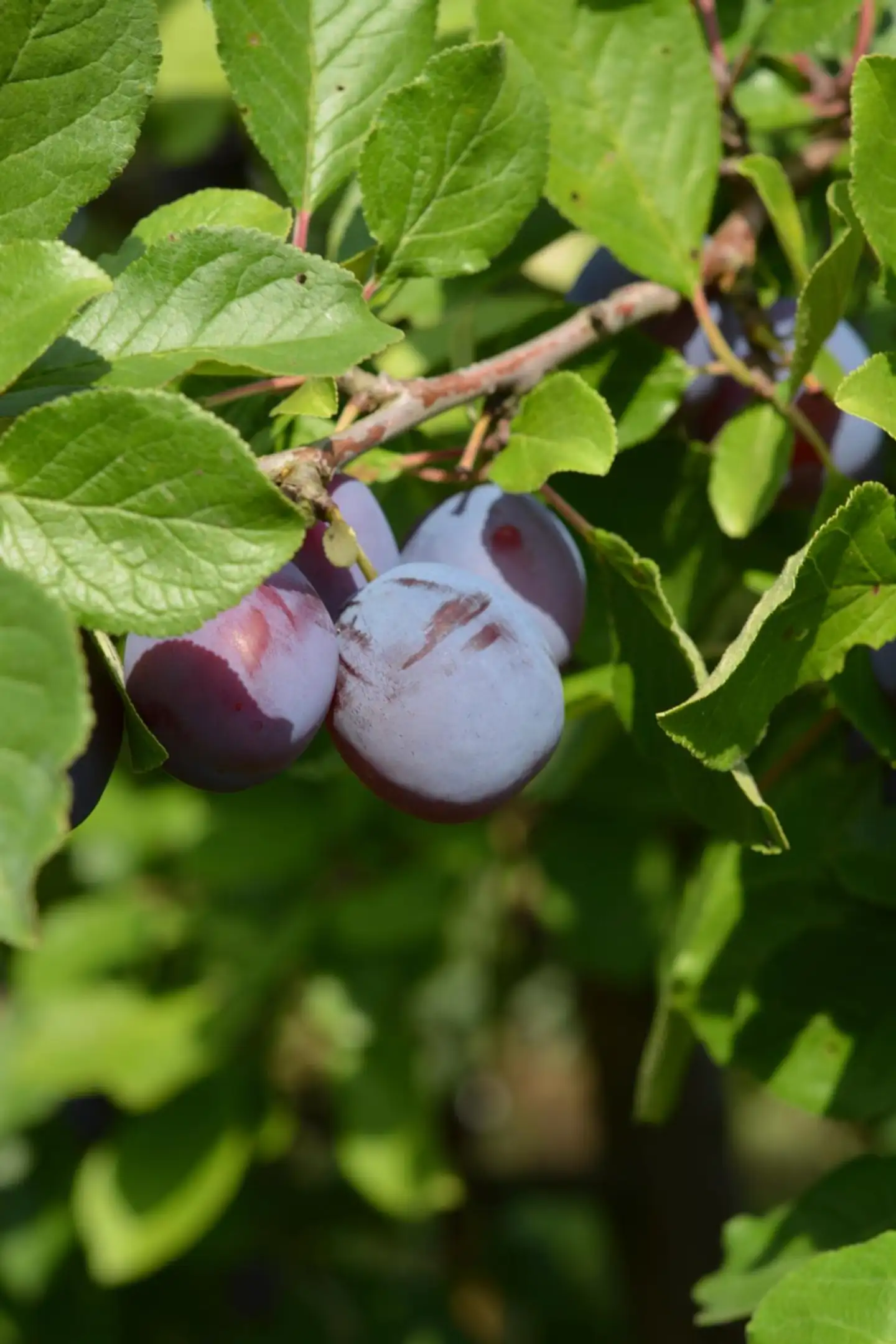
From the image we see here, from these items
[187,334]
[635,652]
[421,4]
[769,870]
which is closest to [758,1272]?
[769,870]

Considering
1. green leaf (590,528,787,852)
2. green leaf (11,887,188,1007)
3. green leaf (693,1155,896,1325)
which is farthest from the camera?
green leaf (11,887,188,1007)

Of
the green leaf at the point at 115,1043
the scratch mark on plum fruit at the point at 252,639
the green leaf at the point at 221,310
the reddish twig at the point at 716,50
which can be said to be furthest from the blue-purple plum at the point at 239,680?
the green leaf at the point at 115,1043

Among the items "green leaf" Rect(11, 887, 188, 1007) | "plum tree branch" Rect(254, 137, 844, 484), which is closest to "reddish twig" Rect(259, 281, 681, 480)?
"plum tree branch" Rect(254, 137, 844, 484)

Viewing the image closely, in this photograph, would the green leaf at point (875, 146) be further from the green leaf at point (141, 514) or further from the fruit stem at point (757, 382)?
the green leaf at point (141, 514)

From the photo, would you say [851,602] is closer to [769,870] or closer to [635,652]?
[635,652]

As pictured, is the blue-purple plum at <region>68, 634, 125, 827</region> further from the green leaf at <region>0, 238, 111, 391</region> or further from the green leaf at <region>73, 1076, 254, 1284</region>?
the green leaf at <region>73, 1076, 254, 1284</region>

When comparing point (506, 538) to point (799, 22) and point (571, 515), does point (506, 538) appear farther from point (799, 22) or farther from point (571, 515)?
point (799, 22)
